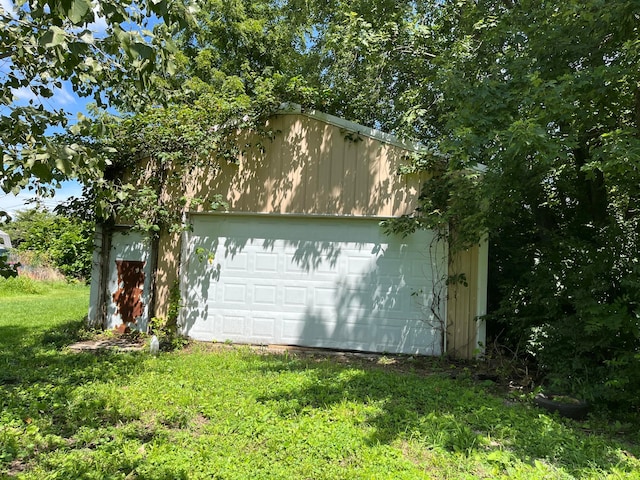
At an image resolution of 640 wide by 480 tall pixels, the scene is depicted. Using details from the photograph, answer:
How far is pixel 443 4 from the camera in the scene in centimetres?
884

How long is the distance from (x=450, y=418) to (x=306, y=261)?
3605mm

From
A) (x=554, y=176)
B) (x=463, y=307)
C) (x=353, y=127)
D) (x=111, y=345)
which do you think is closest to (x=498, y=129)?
(x=554, y=176)

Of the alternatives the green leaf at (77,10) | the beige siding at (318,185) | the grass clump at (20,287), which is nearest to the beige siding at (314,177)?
the beige siding at (318,185)

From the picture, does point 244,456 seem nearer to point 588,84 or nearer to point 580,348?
point 580,348

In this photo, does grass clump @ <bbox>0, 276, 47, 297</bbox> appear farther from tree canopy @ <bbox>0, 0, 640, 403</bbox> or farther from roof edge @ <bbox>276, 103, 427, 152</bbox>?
roof edge @ <bbox>276, 103, 427, 152</bbox>

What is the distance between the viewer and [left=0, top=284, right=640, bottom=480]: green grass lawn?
3.00 meters

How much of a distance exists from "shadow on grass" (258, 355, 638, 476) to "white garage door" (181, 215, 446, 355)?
1.36 meters

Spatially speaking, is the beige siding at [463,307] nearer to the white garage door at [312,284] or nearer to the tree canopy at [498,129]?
the white garage door at [312,284]

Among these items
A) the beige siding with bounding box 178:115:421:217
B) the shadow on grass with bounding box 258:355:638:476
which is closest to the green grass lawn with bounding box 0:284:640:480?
the shadow on grass with bounding box 258:355:638:476

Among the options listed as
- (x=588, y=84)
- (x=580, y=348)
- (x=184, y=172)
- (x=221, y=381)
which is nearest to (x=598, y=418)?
(x=580, y=348)

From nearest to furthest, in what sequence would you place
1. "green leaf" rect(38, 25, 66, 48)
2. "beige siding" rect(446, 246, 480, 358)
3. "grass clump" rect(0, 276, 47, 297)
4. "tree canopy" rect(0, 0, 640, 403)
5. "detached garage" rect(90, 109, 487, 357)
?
"green leaf" rect(38, 25, 66, 48)
"tree canopy" rect(0, 0, 640, 403)
"beige siding" rect(446, 246, 480, 358)
"detached garage" rect(90, 109, 487, 357)
"grass clump" rect(0, 276, 47, 297)

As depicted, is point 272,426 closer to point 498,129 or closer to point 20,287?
point 498,129

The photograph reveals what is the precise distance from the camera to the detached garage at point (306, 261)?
6613mm

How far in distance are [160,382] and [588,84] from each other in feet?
17.6
